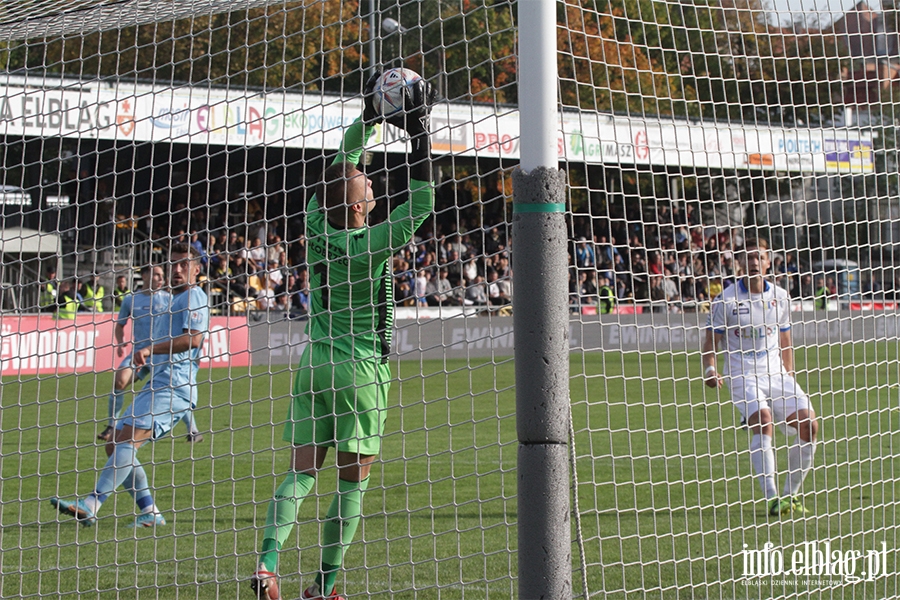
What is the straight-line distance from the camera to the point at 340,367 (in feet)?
14.4

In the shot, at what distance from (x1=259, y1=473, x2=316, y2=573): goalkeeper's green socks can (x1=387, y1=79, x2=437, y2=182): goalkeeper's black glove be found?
142 centimetres

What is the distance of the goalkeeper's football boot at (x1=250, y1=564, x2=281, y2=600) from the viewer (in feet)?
13.6

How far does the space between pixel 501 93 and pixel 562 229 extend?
1754 millimetres

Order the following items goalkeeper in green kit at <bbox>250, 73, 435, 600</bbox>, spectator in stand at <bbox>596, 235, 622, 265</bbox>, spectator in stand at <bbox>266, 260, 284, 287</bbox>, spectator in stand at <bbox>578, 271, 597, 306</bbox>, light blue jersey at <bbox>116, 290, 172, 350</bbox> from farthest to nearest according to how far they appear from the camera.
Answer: light blue jersey at <bbox>116, 290, 172, 350</bbox> < spectator in stand at <bbox>266, 260, 284, 287</bbox> < spectator in stand at <bbox>578, 271, 597, 306</bbox> < goalkeeper in green kit at <bbox>250, 73, 435, 600</bbox> < spectator in stand at <bbox>596, 235, 622, 265</bbox>

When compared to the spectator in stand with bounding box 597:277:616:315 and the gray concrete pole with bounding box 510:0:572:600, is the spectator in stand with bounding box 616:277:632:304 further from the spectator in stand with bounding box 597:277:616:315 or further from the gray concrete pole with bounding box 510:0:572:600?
the gray concrete pole with bounding box 510:0:572:600

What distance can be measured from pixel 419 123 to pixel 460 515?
11.0 feet

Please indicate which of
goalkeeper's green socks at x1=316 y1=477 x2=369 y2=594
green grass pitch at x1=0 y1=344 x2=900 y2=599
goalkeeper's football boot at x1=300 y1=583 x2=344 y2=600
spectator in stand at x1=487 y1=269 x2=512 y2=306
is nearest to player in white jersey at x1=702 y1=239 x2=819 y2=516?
green grass pitch at x1=0 y1=344 x2=900 y2=599

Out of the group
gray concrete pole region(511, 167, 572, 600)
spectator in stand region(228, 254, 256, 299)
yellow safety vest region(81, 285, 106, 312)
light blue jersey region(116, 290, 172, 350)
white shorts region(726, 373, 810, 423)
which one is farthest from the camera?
light blue jersey region(116, 290, 172, 350)

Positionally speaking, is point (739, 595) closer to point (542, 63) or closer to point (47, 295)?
point (542, 63)

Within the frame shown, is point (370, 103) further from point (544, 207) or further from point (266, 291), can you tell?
point (266, 291)

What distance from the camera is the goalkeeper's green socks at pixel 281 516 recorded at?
4203 millimetres

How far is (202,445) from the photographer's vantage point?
9.74 meters

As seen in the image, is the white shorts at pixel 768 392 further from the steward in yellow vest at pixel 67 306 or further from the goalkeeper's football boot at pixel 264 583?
the steward in yellow vest at pixel 67 306

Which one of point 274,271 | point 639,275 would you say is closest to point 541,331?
point 639,275
